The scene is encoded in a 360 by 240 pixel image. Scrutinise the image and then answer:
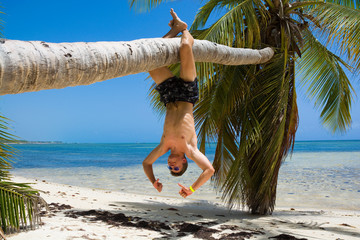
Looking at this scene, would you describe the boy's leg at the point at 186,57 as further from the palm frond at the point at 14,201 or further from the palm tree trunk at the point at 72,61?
the palm frond at the point at 14,201

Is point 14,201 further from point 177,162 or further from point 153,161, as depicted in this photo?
point 177,162

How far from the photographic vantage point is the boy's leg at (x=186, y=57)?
3545mm

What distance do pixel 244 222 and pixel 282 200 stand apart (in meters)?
4.83

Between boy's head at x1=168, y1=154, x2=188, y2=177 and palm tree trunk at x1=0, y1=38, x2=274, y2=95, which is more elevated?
palm tree trunk at x1=0, y1=38, x2=274, y2=95

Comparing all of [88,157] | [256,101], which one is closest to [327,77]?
[256,101]

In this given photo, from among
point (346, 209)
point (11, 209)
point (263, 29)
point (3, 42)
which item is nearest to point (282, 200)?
point (346, 209)

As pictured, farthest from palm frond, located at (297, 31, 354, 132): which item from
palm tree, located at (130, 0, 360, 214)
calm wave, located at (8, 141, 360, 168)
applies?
calm wave, located at (8, 141, 360, 168)

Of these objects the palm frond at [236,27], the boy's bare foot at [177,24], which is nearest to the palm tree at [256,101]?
the palm frond at [236,27]

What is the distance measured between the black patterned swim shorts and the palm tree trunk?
387 mm

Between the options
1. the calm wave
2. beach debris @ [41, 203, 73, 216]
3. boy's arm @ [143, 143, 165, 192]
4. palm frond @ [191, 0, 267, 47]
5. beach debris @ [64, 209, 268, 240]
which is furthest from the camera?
the calm wave

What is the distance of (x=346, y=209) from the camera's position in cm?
1004

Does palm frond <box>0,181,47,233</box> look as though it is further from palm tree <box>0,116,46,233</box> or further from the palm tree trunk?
the palm tree trunk

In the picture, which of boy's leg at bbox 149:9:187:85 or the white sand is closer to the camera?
boy's leg at bbox 149:9:187:85

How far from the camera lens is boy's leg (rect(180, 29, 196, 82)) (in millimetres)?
3545
